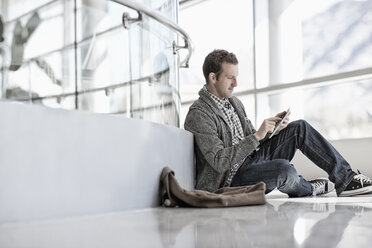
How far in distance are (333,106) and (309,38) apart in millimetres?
782

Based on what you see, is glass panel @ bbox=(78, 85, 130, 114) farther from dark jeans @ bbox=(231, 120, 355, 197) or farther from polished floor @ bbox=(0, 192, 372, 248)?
dark jeans @ bbox=(231, 120, 355, 197)

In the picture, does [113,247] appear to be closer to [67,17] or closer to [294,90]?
[67,17]

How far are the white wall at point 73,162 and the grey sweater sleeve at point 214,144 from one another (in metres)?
0.39

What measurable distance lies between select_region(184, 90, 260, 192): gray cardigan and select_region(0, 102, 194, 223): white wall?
1.30ft

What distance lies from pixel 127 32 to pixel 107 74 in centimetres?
25

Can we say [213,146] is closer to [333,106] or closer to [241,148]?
[241,148]

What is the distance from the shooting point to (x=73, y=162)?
172cm

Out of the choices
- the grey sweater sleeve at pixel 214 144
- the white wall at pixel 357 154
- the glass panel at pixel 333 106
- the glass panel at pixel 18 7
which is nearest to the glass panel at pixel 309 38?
the glass panel at pixel 333 106

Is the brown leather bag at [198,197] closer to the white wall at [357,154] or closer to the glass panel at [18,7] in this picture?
the glass panel at [18,7]

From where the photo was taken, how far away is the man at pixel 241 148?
104 inches

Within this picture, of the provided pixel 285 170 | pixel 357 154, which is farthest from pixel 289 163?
pixel 357 154

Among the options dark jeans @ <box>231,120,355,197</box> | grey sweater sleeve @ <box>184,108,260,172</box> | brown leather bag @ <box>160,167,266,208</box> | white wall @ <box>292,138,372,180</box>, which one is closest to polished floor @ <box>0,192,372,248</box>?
brown leather bag @ <box>160,167,266,208</box>

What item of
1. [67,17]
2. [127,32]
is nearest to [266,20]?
[127,32]

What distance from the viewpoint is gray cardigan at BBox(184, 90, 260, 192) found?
8.46 feet
